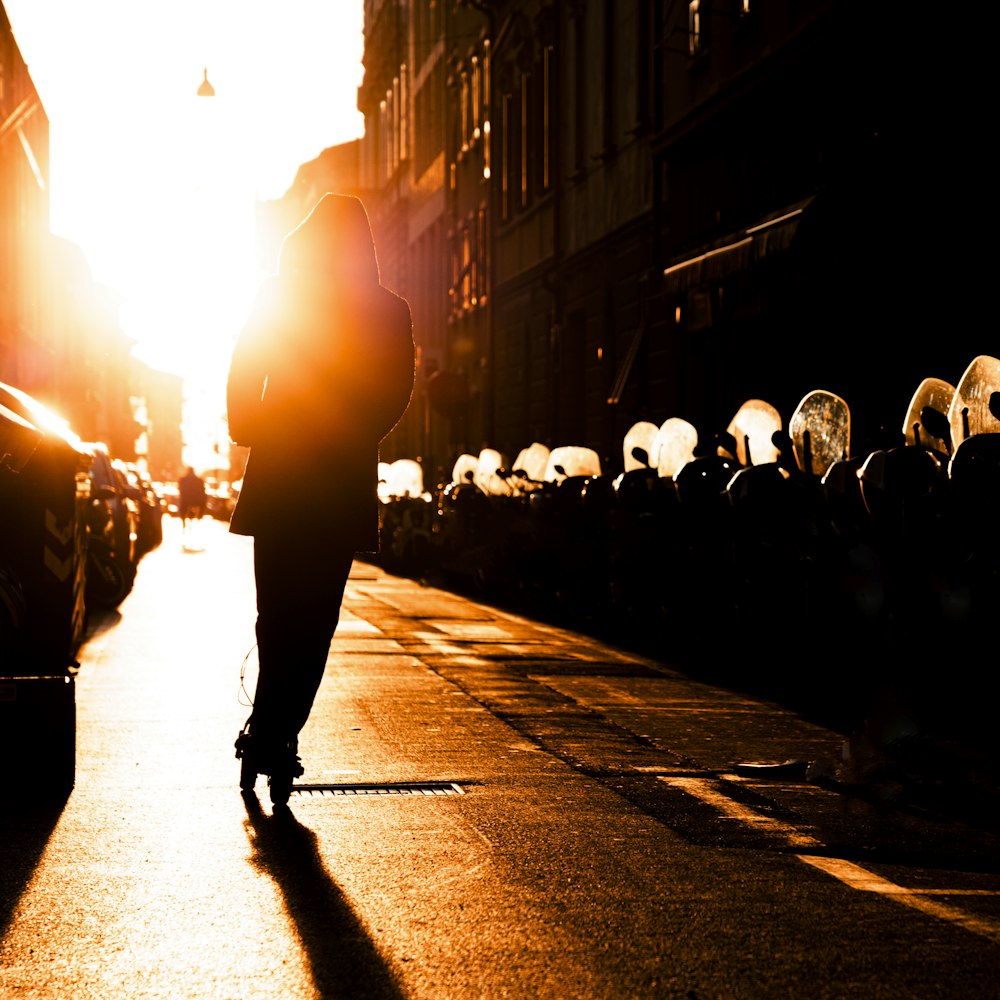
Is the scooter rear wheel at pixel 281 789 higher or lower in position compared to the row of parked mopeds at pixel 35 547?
lower

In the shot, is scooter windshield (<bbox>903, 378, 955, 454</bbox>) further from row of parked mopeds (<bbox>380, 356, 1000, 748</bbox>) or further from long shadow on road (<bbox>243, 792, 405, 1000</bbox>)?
long shadow on road (<bbox>243, 792, 405, 1000</bbox>)

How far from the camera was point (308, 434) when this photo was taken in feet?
23.2

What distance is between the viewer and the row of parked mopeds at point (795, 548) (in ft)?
26.5

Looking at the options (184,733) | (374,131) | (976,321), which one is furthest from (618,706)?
(374,131)

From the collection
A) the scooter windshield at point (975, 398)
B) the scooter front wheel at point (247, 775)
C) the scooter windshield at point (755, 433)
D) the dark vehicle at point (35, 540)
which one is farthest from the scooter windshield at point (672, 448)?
the scooter front wheel at point (247, 775)

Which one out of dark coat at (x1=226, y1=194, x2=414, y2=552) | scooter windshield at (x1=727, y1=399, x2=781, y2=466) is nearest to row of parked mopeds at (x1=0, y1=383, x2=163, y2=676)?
dark coat at (x1=226, y1=194, x2=414, y2=552)

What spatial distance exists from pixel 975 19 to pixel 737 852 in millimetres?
10827

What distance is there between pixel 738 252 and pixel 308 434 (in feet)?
42.5

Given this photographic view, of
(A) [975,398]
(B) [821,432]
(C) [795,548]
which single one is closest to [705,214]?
(B) [821,432]

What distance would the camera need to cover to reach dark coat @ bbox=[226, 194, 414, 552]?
705 cm

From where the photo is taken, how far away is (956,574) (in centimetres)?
810

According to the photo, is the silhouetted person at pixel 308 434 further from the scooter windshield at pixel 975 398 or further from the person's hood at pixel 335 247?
the scooter windshield at pixel 975 398

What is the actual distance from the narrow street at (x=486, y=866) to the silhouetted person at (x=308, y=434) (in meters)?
0.45

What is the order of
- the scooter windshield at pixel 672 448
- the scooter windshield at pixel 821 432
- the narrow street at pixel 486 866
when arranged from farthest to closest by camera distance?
the scooter windshield at pixel 672 448 → the scooter windshield at pixel 821 432 → the narrow street at pixel 486 866
